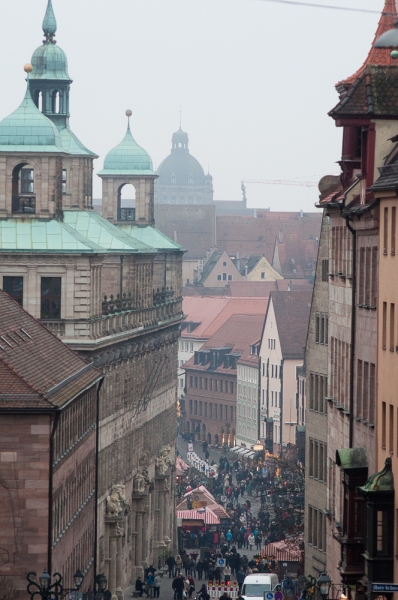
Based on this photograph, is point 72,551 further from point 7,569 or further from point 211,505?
point 211,505

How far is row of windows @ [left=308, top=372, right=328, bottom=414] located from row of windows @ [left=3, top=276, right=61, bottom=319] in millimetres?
14957

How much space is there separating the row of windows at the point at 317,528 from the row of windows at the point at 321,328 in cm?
431

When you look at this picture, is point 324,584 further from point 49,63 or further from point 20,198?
point 49,63

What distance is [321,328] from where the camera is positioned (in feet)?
195

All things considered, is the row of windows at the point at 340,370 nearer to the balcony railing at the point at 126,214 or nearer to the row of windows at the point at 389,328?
the row of windows at the point at 389,328

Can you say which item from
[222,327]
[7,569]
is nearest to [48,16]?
[7,569]

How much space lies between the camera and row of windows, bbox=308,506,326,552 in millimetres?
57781

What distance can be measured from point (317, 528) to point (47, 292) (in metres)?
18.7

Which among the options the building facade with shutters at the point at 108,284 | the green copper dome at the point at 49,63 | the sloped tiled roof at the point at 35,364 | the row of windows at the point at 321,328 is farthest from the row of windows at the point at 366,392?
the green copper dome at the point at 49,63

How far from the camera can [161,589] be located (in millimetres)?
81500

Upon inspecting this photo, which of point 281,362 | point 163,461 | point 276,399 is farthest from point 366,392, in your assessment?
point 276,399

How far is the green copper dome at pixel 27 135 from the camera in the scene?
76.6m

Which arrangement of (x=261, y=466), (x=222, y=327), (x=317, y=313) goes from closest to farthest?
(x=317, y=313) < (x=261, y=466) < (x=222, y=327)

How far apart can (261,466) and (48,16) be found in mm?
33044
